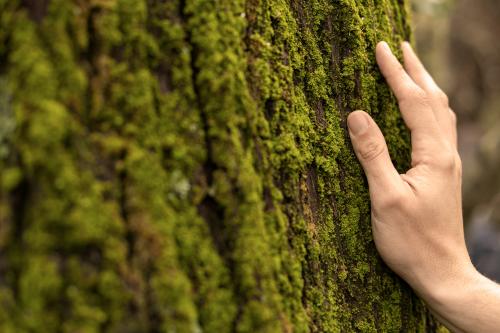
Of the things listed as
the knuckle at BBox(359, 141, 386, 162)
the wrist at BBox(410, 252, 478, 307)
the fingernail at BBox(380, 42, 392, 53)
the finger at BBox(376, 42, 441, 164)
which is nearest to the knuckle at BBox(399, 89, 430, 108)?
the finger at BBox(376, 42, 441, 164)

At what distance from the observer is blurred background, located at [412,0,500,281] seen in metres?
8.23

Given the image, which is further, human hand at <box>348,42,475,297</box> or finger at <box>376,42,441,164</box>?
finger at <box>376,42,441,164</box>

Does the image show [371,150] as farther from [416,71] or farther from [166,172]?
[166,172]

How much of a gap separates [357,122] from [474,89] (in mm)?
16641

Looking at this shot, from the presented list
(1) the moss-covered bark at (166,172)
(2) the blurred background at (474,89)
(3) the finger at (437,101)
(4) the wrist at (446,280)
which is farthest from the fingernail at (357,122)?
(2) the blurred background at (474,89)

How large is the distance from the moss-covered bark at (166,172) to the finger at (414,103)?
14.9 inches

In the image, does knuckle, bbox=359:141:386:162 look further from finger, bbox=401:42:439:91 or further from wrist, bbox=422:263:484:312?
wrist, bbox=422:263:484:312

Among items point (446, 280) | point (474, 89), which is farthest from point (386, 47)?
point (474, 89)

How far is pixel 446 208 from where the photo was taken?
201 centimetres

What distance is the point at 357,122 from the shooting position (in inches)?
78.4

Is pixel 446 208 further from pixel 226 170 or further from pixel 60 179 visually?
pixel 60 179

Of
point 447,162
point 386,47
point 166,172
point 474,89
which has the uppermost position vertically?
point 474,89

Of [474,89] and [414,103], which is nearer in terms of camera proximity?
[414,103]

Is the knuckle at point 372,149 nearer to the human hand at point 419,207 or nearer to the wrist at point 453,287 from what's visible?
the human hand at point 419,207
